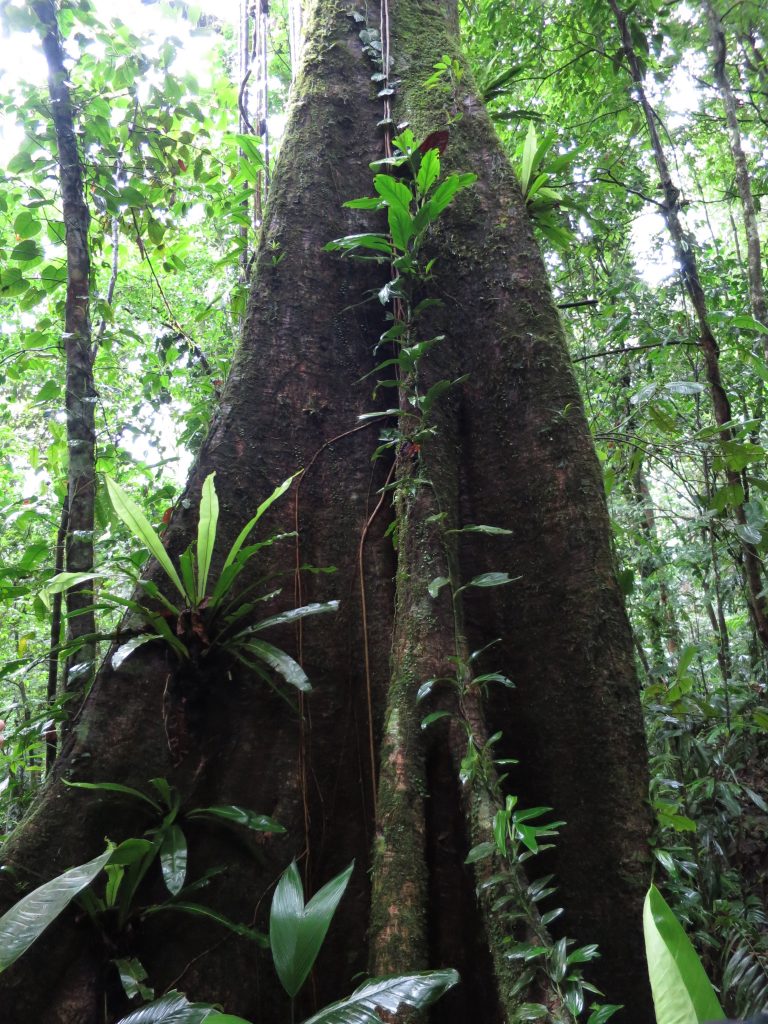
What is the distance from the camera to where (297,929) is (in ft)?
4.72

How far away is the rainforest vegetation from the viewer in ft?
5.65

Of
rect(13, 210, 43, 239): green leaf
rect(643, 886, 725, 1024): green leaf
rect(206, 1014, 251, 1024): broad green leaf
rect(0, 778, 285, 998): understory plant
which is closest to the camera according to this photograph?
rect(643, 886, 725, 1024): green leaf

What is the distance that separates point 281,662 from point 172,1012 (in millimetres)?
855

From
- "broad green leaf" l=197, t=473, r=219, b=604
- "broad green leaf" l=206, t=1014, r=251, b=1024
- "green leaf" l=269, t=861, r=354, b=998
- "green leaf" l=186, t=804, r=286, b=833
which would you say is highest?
"broad green leaf" l=197, t=473, r=219, b=604

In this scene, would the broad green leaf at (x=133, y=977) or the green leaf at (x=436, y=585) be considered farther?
the green leaf at (x=436, y=585)

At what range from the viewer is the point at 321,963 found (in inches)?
74.6

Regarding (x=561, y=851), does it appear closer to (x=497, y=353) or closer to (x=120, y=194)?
(x=497, y=353)

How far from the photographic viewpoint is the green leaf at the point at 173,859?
1.75m

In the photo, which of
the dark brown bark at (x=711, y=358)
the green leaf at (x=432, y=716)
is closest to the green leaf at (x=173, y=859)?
the green leaf at (x=432, y=716)

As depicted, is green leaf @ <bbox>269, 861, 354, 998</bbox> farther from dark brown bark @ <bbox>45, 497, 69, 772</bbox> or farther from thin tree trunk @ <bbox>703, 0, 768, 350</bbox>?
thin tree trunk @ <bbox>703, 0, 768, 350</bbox>

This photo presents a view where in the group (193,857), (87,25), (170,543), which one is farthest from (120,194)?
(193,857)

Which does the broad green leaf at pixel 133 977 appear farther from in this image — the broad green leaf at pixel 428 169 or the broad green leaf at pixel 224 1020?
the broad green leaf at pixel 428 169

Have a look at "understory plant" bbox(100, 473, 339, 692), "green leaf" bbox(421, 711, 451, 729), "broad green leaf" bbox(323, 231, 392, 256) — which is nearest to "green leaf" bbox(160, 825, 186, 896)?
"understory plant" bbox(100, 473, 339, 692)

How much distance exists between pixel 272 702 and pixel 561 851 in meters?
0.95
